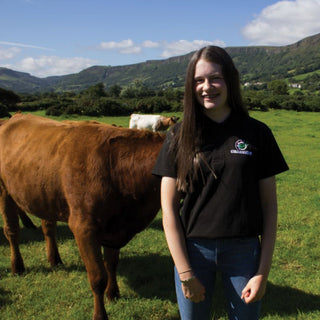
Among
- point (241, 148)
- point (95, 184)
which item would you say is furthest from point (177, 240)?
point (95, 184)

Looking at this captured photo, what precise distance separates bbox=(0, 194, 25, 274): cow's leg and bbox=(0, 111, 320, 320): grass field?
0.16 m

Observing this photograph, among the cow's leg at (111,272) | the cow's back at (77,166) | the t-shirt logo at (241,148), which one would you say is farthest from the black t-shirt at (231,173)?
the cow's leg at (111,272)

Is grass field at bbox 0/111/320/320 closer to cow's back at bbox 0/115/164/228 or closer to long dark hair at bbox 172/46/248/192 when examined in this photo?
cow's back at bbox 0/115/164/228

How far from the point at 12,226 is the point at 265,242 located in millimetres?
4074

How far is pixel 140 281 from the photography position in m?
4.58

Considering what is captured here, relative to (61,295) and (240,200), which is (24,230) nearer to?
(61,295)

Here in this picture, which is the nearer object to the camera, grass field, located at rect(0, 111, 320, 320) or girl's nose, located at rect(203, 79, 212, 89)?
girl's nose, located at rect(203, 79, 212, 89)

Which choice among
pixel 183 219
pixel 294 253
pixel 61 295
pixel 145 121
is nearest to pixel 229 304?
pixel 183 219

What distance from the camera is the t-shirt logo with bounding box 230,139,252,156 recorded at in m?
1.86

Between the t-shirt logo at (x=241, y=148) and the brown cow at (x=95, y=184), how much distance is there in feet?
4.73

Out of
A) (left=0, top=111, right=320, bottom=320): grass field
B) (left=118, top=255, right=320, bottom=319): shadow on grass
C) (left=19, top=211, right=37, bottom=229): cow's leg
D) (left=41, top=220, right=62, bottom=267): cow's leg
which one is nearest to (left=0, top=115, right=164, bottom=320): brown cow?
(left=0, top=111, right=320, bottom=320): grass field

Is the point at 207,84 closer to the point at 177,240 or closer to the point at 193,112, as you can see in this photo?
the point at 193,112

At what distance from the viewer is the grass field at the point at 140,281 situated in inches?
152

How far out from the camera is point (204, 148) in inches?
75.8
